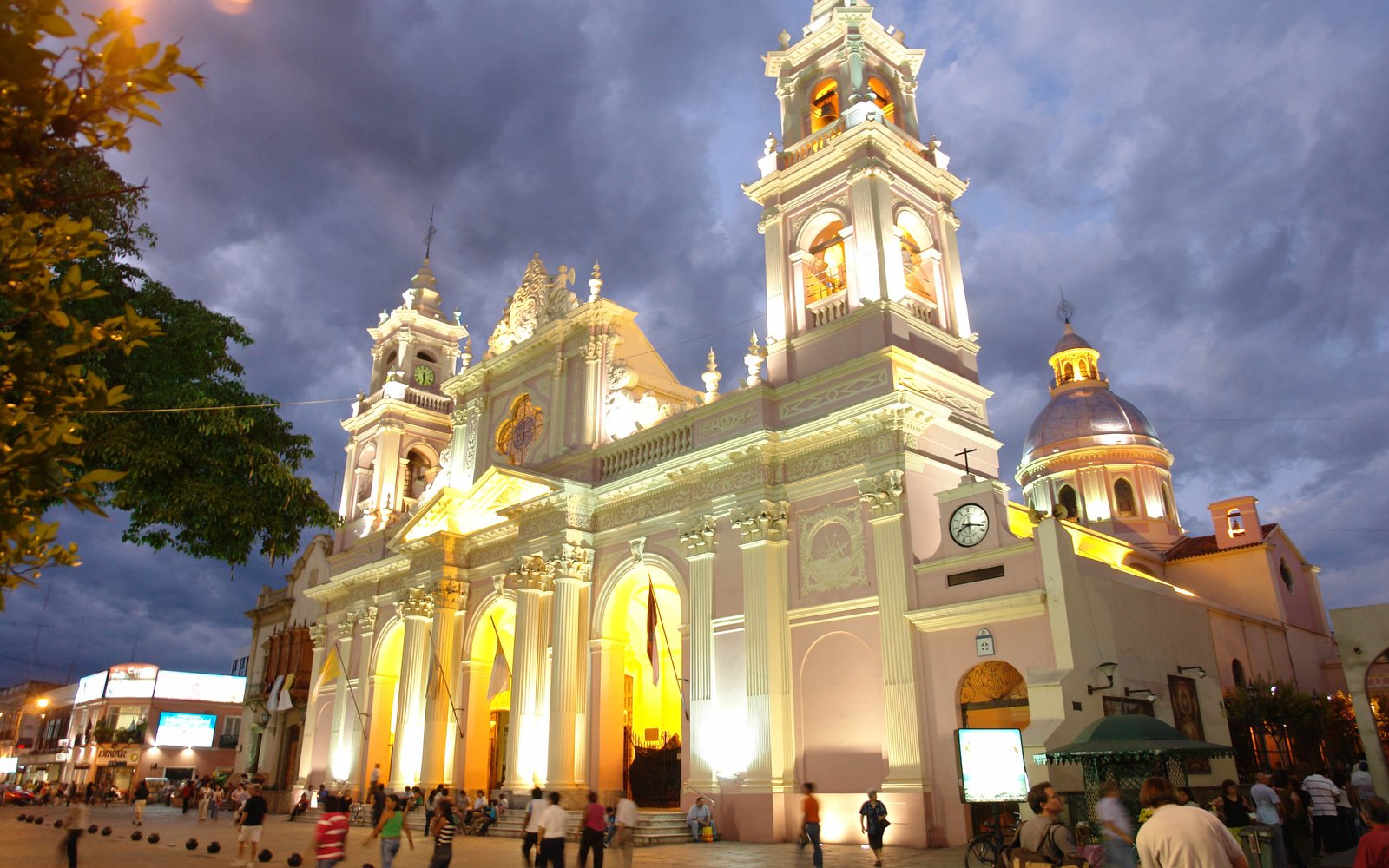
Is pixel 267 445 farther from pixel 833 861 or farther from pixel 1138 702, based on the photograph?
pixel 1138 702

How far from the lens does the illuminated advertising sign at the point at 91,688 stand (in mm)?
57062

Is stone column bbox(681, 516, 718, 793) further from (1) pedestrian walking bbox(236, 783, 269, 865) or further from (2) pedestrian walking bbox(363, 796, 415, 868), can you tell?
(2) pedestrian walking bbox(363, 796, 415, 868)

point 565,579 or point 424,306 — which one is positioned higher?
point 424,306

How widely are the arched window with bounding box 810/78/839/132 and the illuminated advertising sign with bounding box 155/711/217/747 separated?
51130 mm

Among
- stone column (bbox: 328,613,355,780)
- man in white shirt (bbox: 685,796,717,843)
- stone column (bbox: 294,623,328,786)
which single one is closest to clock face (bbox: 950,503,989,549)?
man in white shirt (bbox: 685,796,717,843)

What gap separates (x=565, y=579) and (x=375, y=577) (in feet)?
36.6

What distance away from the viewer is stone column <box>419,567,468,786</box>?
83.2 feet

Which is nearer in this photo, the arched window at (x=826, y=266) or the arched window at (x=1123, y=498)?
the arched window at (x=826, y=266)

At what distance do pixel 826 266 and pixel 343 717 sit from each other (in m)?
21.3

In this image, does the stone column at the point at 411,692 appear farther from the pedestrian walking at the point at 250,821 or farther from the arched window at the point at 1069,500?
the arched window at the point at 1069,500

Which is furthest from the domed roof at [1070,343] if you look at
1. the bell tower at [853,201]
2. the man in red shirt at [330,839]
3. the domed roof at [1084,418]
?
the man in red shirt at [330,839]

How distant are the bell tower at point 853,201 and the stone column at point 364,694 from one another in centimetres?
1711

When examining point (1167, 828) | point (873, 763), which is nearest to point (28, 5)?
point (1167, 828)

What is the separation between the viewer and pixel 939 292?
22062 millimetres
